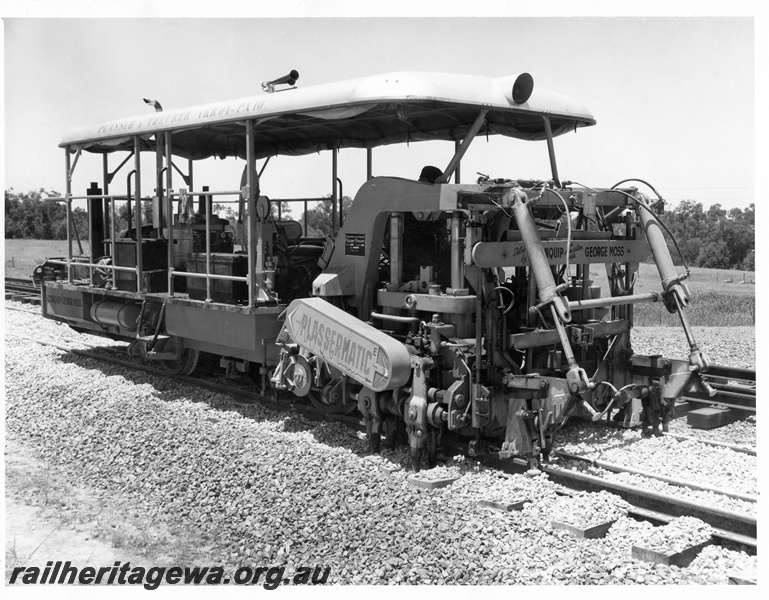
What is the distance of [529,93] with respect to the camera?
26.1 feet

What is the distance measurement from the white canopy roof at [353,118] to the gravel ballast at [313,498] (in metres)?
3.21

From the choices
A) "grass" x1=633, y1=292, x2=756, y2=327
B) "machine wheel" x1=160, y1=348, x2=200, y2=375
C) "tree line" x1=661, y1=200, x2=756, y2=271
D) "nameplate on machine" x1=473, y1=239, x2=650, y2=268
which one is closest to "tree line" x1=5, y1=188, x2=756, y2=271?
"tree line" x1=661, y1=200, x2=756, y2=271

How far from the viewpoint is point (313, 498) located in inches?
257

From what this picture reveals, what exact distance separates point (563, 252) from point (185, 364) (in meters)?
5.88

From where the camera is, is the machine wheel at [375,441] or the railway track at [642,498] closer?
the railway track at [642,498]

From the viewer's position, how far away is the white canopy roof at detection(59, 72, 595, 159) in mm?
7496

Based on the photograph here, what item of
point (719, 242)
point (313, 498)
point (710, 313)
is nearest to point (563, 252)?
point (313, 498)

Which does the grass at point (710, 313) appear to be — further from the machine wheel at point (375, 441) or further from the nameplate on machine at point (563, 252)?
the machine wheel at point (375, 441)

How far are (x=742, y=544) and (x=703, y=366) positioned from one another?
2.40 metres

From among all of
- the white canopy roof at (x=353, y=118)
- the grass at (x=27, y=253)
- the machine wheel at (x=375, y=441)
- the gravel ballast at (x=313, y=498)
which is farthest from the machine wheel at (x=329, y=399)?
the grass at (x=27, y=253)

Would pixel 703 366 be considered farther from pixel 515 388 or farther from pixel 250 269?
pixel 250 269

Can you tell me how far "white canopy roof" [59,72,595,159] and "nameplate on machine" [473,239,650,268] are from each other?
54.1 inches

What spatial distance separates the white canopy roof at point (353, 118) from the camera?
24.6 feet

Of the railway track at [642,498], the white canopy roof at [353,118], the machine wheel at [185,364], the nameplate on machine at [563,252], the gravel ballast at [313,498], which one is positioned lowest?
the gravel ballast at [313,498]
